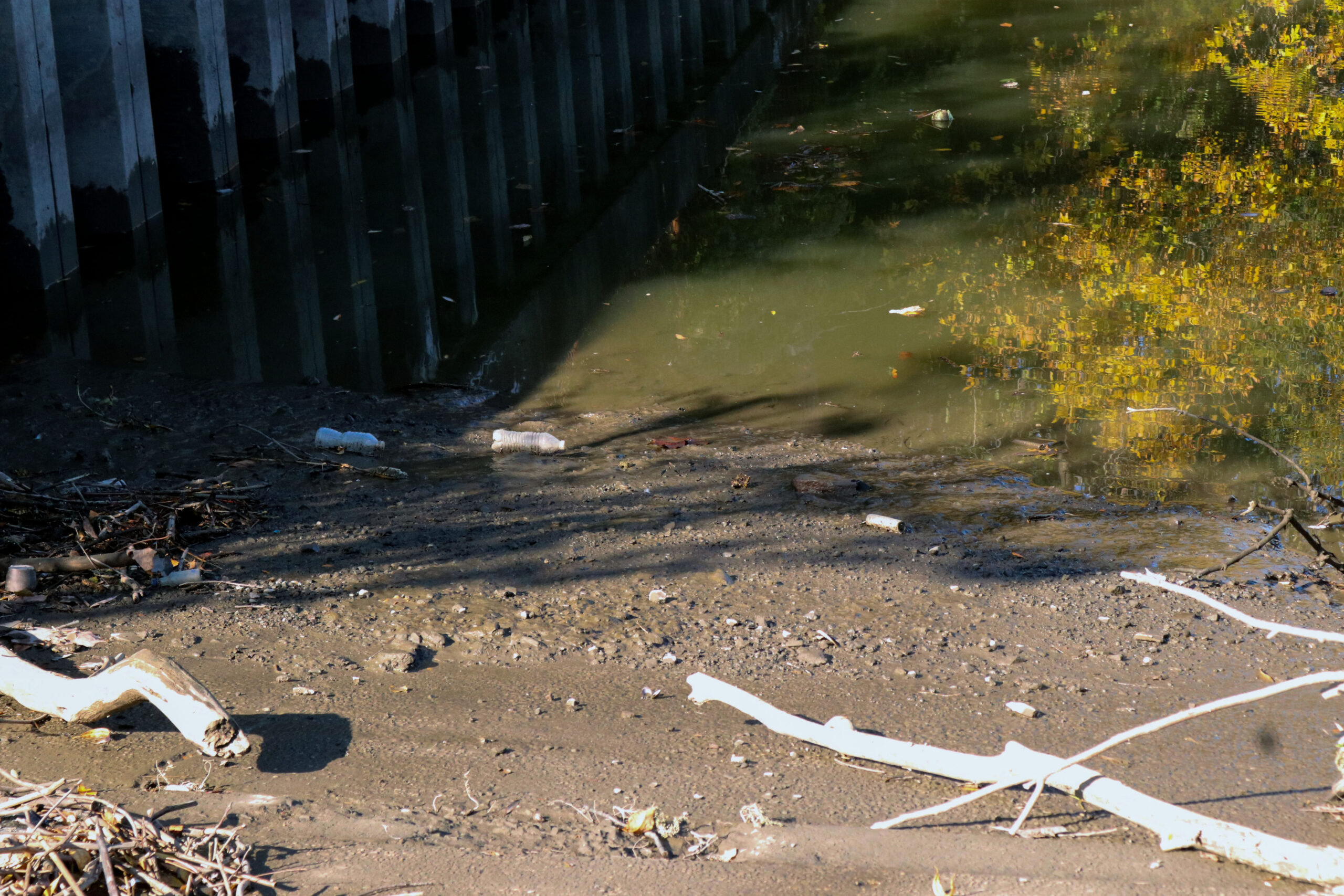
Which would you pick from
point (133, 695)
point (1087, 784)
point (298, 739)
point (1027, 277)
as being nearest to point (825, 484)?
point (1087, 784)

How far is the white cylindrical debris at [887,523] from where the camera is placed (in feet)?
18.2

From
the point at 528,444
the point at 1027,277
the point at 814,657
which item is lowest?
the point at 814,657

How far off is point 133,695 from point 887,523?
324 centimetres

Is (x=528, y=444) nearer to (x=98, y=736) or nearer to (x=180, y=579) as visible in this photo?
(x=180, y=579)

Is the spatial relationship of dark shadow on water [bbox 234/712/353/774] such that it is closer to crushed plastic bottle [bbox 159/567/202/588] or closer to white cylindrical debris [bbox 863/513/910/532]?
crushed plastic bottle [bbox 159/567/202/588]

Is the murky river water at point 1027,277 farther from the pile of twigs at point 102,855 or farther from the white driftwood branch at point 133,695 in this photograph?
the pile of twigs at point 102,855

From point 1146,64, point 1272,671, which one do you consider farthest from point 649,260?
point 1146,64

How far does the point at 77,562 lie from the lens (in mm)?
4797

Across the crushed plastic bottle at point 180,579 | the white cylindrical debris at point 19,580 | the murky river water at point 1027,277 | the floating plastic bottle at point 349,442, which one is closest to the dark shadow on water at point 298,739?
the crushed plastic bottle at point 180,579

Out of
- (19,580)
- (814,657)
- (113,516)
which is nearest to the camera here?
(814,657)

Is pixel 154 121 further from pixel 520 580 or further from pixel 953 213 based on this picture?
pixel 520 580

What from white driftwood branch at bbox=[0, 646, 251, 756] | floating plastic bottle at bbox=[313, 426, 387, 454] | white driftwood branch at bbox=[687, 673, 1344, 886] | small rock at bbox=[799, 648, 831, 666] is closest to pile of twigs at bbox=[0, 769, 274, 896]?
white driftwood branch at bbox=[0, 646, 251, 756]

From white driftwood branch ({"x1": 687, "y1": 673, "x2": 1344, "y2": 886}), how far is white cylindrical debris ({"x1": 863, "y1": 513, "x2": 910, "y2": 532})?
74.9 inches

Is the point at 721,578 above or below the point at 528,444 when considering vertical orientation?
below
